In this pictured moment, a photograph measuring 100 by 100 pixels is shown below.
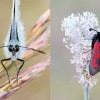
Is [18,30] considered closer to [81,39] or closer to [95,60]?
[81,39]

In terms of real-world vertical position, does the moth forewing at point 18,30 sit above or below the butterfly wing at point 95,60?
above

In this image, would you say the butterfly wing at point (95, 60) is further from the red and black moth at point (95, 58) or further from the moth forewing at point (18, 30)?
the moth forewing at point (18, 30)

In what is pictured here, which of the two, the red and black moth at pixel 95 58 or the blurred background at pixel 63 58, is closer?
the red and black moth at pixel 95 58

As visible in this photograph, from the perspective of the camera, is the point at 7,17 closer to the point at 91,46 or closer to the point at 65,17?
the point at 65,17

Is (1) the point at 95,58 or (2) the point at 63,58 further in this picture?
(2) the point at 63,58

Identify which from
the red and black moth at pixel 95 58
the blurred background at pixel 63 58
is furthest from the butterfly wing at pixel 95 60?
the blurred background at pixel 63 58

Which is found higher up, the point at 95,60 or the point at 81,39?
the point at 81,39

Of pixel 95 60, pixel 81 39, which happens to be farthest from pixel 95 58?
pixel 81 39
